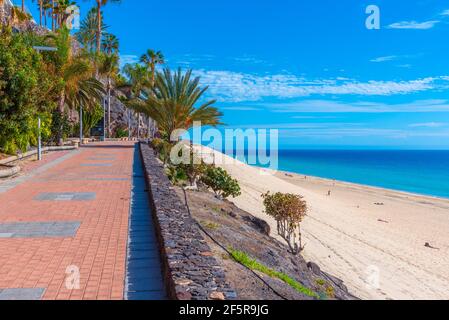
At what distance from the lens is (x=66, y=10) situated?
47125mm

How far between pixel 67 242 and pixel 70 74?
24.8 meters

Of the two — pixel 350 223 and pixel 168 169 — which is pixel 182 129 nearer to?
pixel 168 169

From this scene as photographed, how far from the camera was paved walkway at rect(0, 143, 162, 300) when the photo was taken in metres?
5.12

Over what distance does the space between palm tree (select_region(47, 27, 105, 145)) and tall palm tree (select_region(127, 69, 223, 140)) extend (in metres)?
6.85

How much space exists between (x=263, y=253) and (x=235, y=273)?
10.6 ft

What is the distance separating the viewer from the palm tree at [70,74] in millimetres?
28281

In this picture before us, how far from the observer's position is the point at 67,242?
6.98 metres

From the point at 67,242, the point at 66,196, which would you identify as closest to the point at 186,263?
the point at 67,242

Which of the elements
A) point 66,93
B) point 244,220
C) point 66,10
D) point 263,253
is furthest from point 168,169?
point 66,10

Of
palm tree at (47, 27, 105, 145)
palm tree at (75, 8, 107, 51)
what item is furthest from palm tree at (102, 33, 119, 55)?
palm tree at (47, 27, 105, 145)

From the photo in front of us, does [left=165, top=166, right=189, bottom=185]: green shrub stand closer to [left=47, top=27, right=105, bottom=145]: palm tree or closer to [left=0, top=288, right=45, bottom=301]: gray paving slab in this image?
[left=0, top=288, right=45, bottom=301]: gray paving slab

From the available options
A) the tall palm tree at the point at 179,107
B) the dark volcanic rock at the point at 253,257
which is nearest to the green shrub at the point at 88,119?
the tall palm tree at the point at 179,107

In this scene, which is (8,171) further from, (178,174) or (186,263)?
(186,263)

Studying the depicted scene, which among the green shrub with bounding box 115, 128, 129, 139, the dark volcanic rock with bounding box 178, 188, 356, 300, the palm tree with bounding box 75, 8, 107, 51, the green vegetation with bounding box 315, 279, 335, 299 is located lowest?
the green vegetation with bounding box 315, 279, 335, 299
